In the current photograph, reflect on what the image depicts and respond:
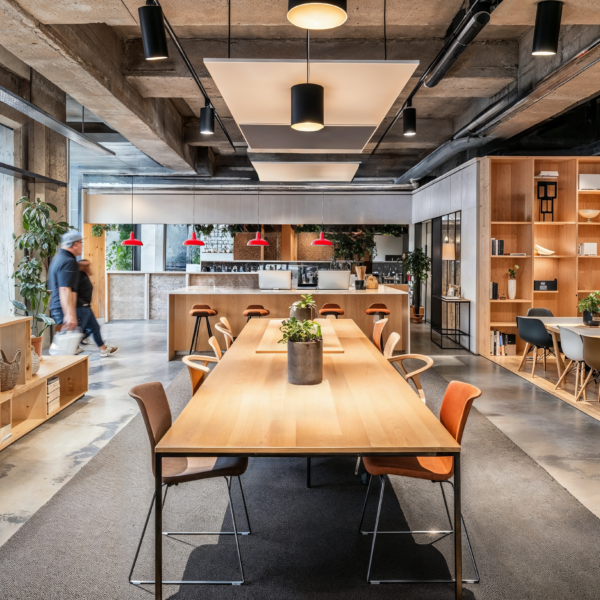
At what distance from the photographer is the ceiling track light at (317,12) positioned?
8.42ft

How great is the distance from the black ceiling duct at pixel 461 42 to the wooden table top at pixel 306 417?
9.11 ft

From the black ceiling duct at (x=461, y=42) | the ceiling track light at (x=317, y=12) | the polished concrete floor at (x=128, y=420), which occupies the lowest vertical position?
the polished concrete floor at (x=128, y=420)

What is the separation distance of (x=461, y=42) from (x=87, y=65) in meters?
3.48

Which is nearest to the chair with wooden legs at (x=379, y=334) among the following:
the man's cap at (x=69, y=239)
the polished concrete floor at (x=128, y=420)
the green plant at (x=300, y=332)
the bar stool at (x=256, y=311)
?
the polished concrete floor at (x=128, y=420)

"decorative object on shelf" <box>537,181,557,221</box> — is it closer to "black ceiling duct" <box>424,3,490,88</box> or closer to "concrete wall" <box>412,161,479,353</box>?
"concrete wall" <box>412,161,479,353</box>

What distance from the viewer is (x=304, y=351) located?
2.85 m

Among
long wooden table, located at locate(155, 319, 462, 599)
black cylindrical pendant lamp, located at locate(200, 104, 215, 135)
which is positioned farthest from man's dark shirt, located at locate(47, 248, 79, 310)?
long wooden table, located at locate(155, 319, 462, 599)

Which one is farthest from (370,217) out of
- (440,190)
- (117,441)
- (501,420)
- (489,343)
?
(117,441)

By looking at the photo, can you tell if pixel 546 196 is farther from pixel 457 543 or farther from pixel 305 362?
pixel 457 543

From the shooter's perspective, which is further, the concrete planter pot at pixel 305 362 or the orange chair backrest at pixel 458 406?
the concrete planter pot at pixel 305 362

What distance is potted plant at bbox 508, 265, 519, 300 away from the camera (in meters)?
8.22

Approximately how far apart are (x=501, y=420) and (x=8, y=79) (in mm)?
6830

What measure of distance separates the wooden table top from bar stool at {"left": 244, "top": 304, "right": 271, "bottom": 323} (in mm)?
4632

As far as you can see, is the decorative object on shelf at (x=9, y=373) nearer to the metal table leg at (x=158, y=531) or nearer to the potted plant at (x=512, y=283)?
the metal table leg at (x=158, y=531)
